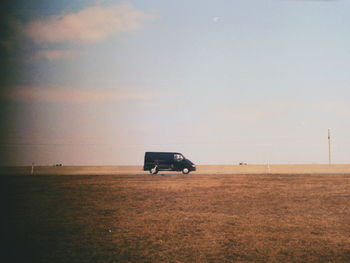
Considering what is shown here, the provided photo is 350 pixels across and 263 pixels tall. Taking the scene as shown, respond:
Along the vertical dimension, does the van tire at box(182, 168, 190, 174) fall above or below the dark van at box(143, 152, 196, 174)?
below

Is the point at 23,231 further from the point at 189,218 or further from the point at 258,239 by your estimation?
the point at 258,239

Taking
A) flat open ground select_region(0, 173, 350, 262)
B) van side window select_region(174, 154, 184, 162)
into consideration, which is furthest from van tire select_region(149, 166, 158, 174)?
flat open ground select_region(0, 173, 350, 262)

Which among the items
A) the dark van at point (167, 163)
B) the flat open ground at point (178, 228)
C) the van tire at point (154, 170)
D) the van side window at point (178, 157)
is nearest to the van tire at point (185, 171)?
the dark van at point (167, 163)

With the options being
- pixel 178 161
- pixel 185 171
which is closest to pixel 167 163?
pixel 178 161

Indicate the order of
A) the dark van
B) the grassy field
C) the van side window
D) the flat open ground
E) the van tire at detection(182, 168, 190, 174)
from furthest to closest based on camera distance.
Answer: the grassy field
the van side window
the dark van
the van tire at detection(182, 168, 190, 174)
the flat open ground

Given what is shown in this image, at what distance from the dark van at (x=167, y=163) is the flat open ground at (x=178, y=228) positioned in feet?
55.8

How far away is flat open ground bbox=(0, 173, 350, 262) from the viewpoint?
668cm

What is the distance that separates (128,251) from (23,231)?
3083mm

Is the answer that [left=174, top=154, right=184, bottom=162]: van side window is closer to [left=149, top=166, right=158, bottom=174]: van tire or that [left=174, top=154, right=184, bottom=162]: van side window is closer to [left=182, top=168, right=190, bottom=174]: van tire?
[left=182, top=168, right=190, bottom=174]: van tire

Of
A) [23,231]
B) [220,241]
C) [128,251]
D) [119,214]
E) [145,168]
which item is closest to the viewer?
[128,251]

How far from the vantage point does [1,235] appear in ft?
26.3

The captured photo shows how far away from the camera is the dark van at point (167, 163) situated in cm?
3180

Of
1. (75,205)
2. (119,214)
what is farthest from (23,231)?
(75,205)

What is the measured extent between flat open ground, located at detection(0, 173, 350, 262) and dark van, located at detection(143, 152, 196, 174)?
17.0 meters
